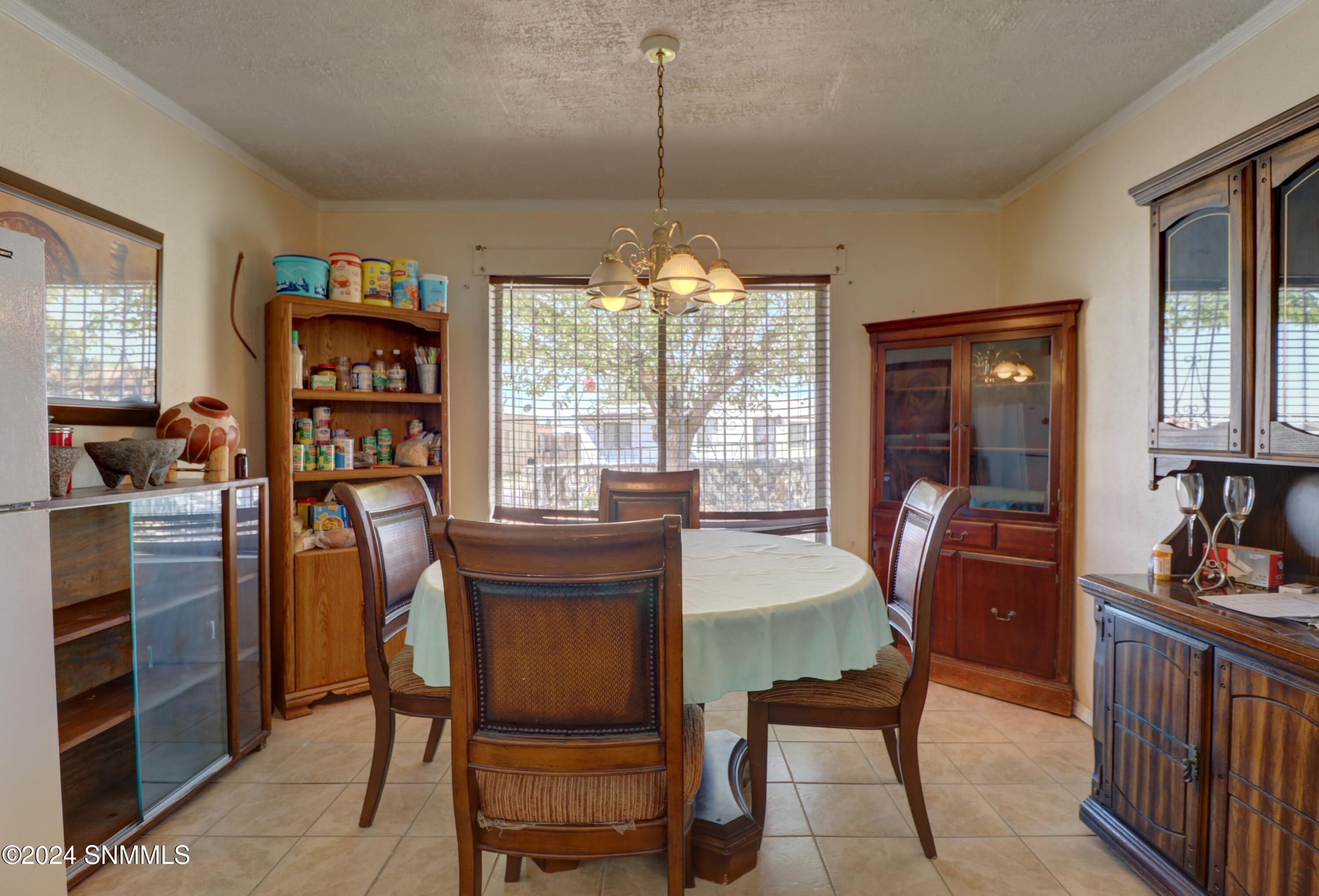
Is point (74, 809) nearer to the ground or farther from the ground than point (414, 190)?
nearer to the ground

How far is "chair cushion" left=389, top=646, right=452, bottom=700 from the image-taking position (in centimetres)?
187

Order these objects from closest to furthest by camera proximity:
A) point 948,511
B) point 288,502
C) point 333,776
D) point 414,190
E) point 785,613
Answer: point 785,613
point 948,511
point 333,776
point 288,502
point 414,190

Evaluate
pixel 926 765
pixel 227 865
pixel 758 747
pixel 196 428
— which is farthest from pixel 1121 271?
pixel 227 865

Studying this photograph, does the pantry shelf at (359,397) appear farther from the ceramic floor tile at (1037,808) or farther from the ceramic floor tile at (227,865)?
the ceramic floor tile at (1037,808)

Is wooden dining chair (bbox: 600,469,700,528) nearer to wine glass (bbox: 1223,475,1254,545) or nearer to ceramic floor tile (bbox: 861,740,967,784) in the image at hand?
ceramic floor tile (bbox: 861,740,967,784)

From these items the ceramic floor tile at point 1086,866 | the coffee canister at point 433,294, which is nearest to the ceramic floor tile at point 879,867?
the ceramic floor tile at point 1086,866

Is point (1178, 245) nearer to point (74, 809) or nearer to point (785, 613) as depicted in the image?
point (785, 613)

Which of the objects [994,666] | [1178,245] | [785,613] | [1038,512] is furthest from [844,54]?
[994,666]

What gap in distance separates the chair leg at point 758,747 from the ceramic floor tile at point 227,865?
1.33 meters

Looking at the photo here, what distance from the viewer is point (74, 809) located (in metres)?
1.85

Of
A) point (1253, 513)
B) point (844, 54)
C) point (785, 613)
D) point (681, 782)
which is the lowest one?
point (681, 782)

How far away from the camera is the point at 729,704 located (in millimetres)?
2904

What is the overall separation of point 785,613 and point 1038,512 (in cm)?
196

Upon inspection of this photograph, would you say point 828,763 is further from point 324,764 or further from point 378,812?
point 324,764
